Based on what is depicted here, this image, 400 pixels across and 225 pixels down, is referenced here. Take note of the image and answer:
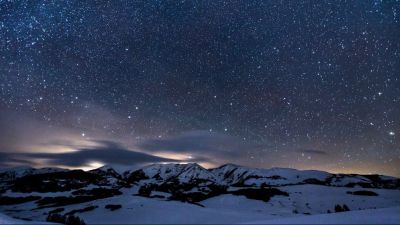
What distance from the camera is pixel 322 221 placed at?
10.0m

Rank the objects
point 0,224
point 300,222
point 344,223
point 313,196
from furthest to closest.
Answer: point 313,196
point 0,224
point 300,222
point 344,223

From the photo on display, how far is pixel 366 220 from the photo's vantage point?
9.79 meters

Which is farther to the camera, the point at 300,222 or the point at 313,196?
the point at 313,196

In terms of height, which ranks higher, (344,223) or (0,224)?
(344,223)

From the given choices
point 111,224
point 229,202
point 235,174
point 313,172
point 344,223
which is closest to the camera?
point 344,223

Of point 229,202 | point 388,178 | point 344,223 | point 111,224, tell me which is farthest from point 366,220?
point 388,178

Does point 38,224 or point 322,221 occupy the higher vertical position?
point 322,221

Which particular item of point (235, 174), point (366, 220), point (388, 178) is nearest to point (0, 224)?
point (366, 220)

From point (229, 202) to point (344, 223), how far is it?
3971 centimetres

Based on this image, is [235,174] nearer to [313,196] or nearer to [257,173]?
[257,173]

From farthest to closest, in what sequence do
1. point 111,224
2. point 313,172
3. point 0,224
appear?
point 313,172 → point 111,224 → point 0,224

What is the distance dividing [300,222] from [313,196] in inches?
1943

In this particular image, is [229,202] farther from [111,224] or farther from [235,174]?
[235,174]

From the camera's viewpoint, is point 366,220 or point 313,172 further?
point 313,172
